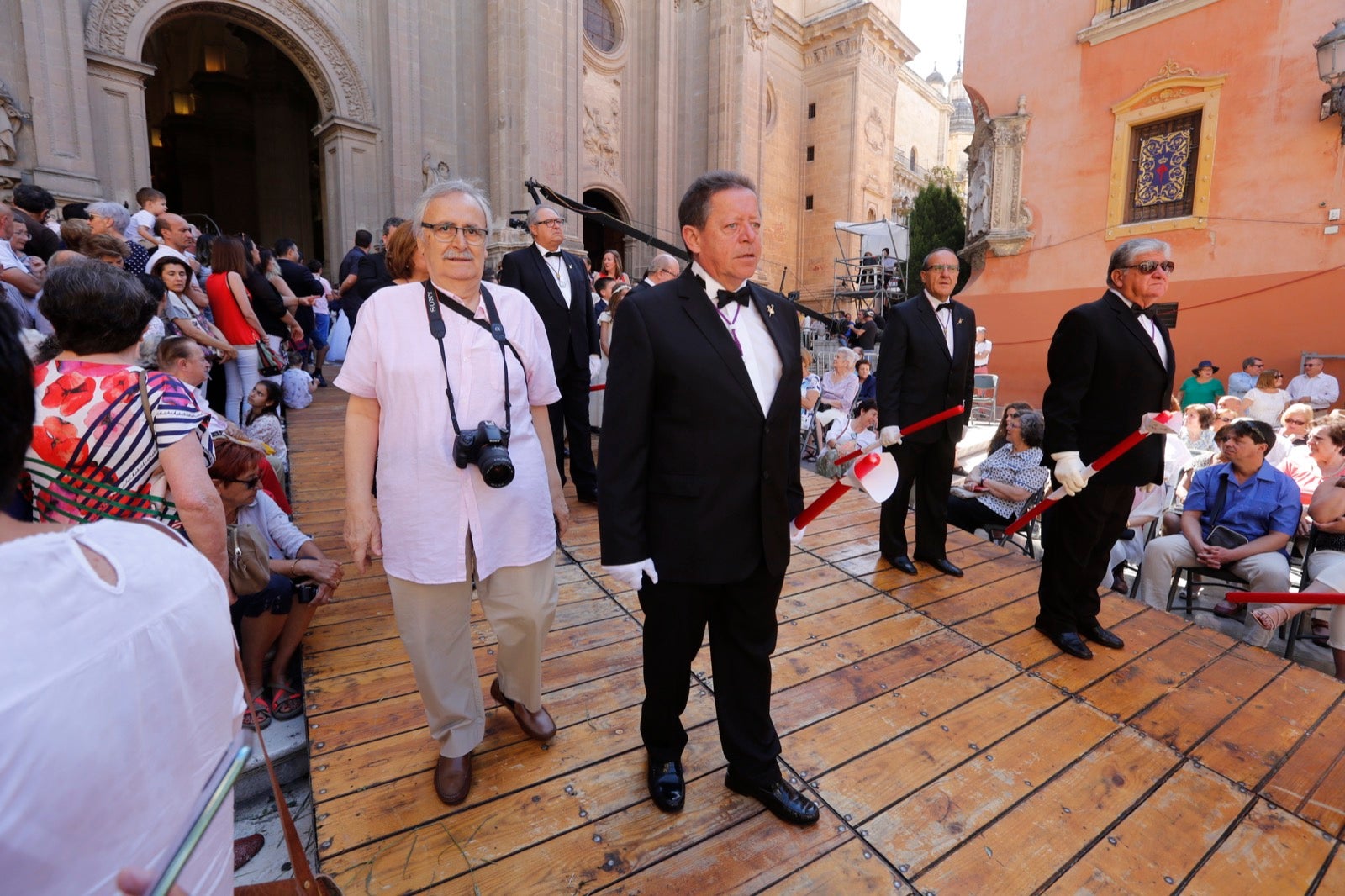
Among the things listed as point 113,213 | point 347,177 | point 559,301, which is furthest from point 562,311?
point 347,177

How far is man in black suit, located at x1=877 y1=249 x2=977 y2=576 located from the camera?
4.18 m

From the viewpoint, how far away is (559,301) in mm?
4598

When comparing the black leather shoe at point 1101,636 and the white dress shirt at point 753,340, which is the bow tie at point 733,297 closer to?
the white dress shirt at point 753,340

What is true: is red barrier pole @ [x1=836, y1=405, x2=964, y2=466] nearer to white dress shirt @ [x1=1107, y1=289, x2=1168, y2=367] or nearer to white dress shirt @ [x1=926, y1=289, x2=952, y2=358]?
white dress shirt @ [x1=926, y1=289, x2=952, y2=358]

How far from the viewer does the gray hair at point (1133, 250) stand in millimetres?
3240

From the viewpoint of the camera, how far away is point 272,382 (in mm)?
6281

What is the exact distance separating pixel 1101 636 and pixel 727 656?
2464 mm

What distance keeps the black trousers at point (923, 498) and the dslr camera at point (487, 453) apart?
9.62ft

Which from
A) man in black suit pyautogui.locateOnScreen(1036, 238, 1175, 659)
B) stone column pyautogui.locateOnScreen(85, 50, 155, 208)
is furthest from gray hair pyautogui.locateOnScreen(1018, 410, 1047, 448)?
stone column pyautogui.locateOnScreen(85, 50, 155, 208)

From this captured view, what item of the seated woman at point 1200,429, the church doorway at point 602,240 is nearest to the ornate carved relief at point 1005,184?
the seated woman at point 1200,429

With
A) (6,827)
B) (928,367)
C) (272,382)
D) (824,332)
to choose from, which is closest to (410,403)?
(6,827)

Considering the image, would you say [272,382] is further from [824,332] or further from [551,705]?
[824,332]

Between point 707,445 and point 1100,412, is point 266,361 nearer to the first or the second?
point 707,445

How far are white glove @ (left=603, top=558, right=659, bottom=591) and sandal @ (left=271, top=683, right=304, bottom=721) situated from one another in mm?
1815
